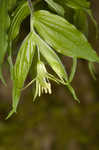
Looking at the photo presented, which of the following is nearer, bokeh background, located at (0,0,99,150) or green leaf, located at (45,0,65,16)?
green leaf, located at (45,0,65,16)

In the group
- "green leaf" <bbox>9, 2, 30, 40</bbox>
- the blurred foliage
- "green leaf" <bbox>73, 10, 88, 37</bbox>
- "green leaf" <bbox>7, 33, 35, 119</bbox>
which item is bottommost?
the blurred foliage

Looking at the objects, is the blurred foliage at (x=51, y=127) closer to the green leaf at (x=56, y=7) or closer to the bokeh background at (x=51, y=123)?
the bokeh background at (x=51, y=123)

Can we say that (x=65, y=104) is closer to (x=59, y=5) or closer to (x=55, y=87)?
(x=55, y=87)

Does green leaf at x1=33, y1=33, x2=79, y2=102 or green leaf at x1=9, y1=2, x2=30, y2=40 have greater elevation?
green leaf at x1=9, y1=2, x2=30, y2=40

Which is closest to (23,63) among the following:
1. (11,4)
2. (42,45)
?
(42,45)

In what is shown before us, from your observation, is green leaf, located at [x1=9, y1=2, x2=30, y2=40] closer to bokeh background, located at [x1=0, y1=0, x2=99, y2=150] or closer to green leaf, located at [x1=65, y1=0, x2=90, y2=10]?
green leaf, located at [x1=65, y1=0, x2=90, y2=10]

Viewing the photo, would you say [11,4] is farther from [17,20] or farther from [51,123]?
[51,123]

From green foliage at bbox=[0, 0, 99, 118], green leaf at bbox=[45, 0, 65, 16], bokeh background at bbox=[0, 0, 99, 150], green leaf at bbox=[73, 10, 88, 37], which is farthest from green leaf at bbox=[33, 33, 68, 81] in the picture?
bokeh background at bbox=[0, 0, 99, 150]

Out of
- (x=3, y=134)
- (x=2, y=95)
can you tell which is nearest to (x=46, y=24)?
(x=3, y=134)
